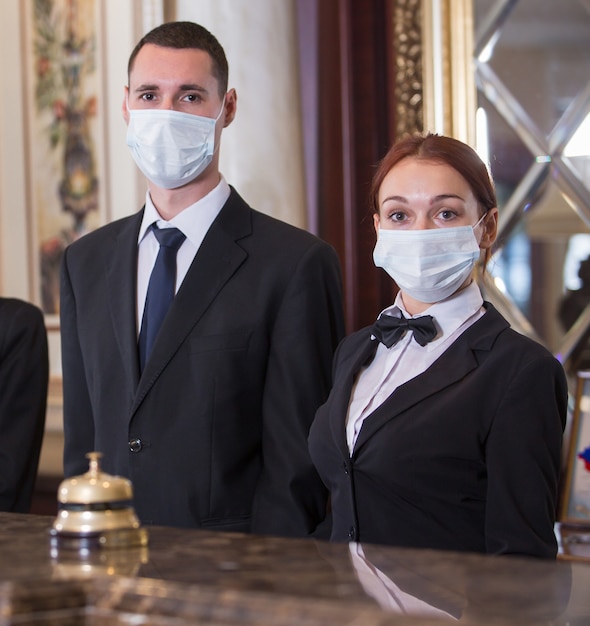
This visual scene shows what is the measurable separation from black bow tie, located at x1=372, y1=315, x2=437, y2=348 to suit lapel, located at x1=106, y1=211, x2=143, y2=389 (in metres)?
0.58

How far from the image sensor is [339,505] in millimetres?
2232

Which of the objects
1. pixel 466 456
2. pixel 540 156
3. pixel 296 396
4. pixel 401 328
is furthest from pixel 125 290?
pixel 540 156

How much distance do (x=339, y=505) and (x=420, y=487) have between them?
0.66 feet

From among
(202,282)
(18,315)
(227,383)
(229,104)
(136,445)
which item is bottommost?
(136,445)

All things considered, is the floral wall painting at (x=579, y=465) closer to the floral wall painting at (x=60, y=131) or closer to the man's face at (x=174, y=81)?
the man's face at (x=174, y=81)

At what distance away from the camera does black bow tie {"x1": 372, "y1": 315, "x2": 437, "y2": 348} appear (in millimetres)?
2270

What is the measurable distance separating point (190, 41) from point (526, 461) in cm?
135

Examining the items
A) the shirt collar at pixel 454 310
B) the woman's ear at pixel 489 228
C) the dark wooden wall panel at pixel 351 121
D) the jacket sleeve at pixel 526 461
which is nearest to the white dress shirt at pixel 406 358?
the shirt collar at pixel 454 310

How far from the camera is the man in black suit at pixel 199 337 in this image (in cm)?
256

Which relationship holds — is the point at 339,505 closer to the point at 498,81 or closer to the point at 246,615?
the point at 246,615

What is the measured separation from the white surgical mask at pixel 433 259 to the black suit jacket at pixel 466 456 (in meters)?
0.14

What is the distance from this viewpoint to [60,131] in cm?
472

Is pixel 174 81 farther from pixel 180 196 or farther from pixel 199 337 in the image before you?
pixel 199 337

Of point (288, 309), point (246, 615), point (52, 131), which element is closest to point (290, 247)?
point (288, 309)
